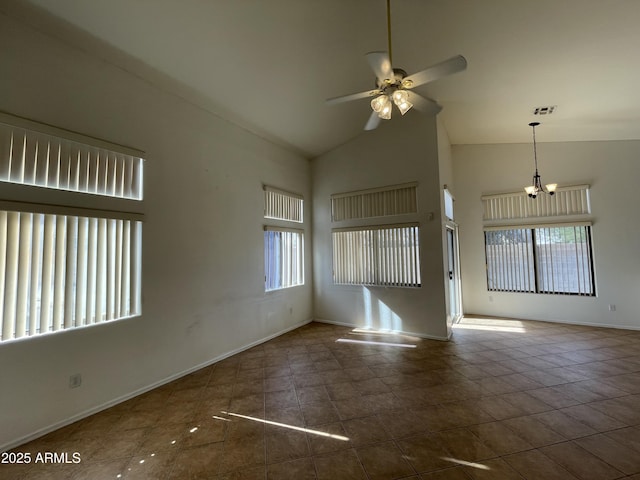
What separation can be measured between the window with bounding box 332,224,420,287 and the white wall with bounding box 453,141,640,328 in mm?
2154

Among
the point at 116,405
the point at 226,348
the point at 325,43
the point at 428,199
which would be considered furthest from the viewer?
the point at 428,199

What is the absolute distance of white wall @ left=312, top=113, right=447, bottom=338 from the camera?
4632mm

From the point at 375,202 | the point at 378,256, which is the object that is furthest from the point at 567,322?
the point at 375,202

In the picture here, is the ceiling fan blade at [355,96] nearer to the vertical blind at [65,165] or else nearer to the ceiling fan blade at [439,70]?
the ceiling fan blade at [439,70]

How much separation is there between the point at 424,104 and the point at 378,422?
3.02 m

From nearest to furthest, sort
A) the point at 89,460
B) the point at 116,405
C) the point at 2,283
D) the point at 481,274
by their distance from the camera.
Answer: the point at 89,460, the point at 2,283, the point at 116,405, the point at 481,274

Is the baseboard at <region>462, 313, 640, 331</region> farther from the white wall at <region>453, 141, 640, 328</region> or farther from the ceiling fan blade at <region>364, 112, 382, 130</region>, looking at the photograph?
the ceiling fan blade at <region>364, 112, 382, 130</region>

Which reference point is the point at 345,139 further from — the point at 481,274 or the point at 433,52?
the point at 481,274

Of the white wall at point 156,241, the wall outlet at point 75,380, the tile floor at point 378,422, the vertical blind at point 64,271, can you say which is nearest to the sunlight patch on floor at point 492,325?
the tile floor at point 378,422

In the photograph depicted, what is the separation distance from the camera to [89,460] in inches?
79.7

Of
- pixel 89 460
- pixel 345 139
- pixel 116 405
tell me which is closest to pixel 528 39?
pixel 345 139

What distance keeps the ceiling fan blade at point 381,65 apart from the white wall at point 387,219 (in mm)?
2234

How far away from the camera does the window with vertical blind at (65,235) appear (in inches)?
89.2

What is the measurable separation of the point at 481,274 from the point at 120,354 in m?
6.65
